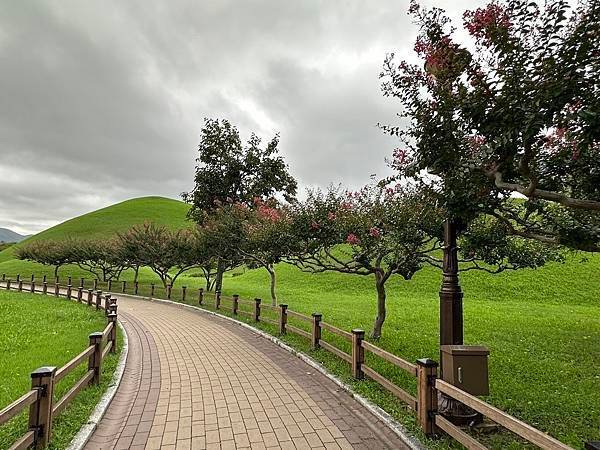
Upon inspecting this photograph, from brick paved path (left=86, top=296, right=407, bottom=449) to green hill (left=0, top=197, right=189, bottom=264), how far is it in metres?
60.1

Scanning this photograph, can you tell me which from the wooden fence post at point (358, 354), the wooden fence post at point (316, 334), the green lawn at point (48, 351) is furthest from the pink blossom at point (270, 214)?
the wooden fence post at point (358, 354)

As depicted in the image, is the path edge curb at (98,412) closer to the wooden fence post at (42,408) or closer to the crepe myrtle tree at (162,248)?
the wooden fence post at (42,408)

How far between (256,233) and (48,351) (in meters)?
7.66

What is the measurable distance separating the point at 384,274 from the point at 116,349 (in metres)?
7.37

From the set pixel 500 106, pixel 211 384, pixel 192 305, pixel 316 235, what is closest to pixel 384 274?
pixel 316 235

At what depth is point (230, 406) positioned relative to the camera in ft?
20.0

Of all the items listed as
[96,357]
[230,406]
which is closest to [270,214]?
[96,357]

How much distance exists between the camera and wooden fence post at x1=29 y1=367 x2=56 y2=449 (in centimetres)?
443

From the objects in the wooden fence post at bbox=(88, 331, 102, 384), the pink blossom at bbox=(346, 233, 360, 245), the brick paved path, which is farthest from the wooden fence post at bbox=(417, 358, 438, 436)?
the wooden fence post at bbox=(88, 331, 102, 384)

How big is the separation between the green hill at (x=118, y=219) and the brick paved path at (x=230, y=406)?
6006 cm

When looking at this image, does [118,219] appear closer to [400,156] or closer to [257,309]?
[257,309]

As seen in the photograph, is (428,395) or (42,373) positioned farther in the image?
(428,395)

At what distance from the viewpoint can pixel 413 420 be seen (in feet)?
17.5

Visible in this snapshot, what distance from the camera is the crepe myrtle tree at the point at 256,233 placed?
13.7 meters
